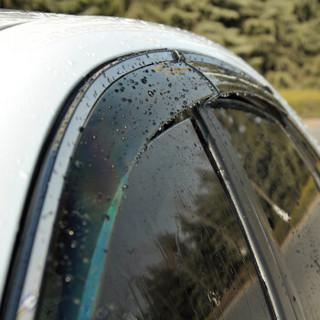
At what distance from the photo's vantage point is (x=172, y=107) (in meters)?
1.23

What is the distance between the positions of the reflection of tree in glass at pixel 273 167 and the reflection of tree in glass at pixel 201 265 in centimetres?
31

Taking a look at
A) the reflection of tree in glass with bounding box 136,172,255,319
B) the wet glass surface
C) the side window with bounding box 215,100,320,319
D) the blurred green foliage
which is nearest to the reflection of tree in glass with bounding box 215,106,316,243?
the side window with bounding box 215,100,320,319

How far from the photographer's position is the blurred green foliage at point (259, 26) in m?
22.1

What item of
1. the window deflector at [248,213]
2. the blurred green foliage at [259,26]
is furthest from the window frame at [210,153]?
the blurred green foliage at [259,26]

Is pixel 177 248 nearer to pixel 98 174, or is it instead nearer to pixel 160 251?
pixel 160 251

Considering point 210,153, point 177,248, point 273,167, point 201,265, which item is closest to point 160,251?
point 177,248

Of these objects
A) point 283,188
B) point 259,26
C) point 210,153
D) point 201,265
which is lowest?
point 201,265

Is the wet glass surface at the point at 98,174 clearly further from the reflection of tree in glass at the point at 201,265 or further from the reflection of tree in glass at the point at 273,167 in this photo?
the reflection of tree in glass at the point at 273,167

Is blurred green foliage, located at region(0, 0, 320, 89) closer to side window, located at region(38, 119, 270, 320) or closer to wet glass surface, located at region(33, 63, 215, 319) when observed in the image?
side window, located at region(38, 119, 270, 320)

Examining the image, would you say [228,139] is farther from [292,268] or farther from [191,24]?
[191,24]

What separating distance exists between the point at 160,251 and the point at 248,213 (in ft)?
1.66

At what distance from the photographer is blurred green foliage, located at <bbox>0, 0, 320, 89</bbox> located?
22.1 metres

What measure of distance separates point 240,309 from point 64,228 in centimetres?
65

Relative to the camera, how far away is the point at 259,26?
2625 cm
